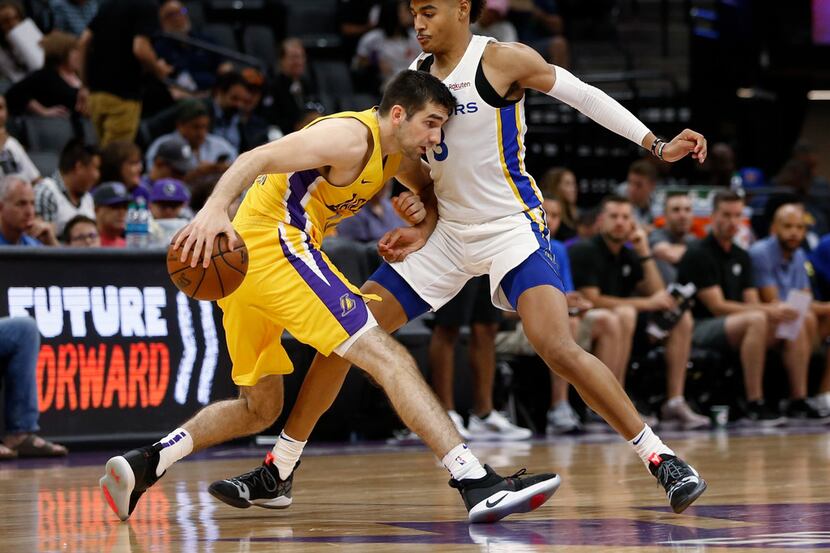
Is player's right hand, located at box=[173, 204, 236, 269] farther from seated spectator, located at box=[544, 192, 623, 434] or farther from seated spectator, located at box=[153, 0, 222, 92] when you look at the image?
seated spectator, located at box=[153, 0, 222, 92]

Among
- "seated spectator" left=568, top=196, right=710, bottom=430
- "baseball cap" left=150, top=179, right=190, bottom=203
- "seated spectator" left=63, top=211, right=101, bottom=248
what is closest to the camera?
"seated spectator" left=63, top=211, right=101, bottom=248

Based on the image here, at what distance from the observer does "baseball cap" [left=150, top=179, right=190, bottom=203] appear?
31.2ft

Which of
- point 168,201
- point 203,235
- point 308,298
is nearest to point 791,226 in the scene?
point 168,201

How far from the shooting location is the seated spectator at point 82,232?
886 cm

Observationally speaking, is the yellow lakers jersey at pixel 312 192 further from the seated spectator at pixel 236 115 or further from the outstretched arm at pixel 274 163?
the seated spectator at pixel 236 115

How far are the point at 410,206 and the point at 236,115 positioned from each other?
7.23 meters

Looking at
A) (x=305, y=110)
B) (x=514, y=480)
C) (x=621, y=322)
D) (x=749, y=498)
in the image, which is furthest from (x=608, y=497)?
(x=305, y=110)

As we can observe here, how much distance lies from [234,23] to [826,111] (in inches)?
364

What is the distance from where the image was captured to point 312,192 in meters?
5.20

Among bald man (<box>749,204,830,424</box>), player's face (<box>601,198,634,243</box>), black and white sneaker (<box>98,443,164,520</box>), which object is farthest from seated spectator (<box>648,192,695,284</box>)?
black and white sneaker (<box>98,443,164,520</box>)

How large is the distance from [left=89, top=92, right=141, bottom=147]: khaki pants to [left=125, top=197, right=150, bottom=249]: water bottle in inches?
100

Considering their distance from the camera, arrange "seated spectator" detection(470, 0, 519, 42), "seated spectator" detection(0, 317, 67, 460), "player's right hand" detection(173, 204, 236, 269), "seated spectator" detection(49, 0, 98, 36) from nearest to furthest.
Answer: "player's right hand" detection(173, 204, 236, 269)
"seated spectator" detection(0, 317, 67, 460)
"seated spectator" detection(49, 0, 98, 36)
"seated spectator" detection(470, 0, 519, 42)

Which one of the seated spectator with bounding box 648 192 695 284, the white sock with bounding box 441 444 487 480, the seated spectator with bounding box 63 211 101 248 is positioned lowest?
the white sock with bounding box 441 444 487 480

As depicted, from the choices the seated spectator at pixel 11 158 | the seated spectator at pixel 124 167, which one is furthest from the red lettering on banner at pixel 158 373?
the seated spectator at pixel 11 158
